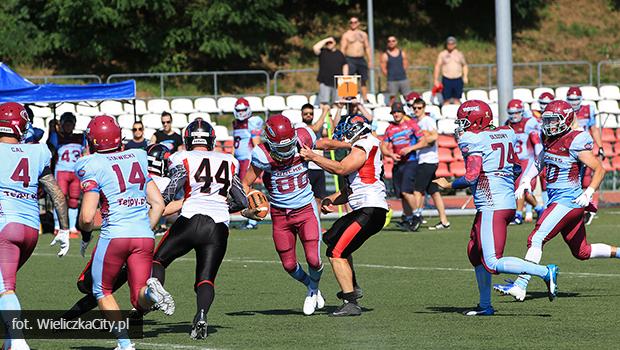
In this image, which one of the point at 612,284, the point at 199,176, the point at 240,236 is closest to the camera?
the point at 199,176

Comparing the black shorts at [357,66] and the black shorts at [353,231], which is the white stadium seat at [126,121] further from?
the black shorts at [353,231]

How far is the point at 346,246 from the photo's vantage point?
10195 millimetres

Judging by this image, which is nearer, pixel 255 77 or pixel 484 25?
pixel 255 77

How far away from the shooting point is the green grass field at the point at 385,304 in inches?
342

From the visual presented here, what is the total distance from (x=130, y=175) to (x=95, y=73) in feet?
77.5

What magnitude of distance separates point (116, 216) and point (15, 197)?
0.71 meters

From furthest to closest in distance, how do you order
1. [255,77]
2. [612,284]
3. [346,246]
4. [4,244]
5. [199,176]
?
[255,77] < [612,284] < [346,246] < [199,176] < [4,244]

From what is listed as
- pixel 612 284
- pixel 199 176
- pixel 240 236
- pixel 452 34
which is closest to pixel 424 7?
pixel 452 34

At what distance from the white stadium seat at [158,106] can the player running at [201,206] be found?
16.2 meters

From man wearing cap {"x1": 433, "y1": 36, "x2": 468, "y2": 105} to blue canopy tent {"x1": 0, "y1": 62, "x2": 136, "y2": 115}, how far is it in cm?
809

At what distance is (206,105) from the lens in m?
25.7

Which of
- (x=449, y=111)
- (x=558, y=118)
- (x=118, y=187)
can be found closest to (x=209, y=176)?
(x=118, y=187)

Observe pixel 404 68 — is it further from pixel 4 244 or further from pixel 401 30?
pixel 4 244

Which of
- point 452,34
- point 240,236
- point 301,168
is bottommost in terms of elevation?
point 240,236
